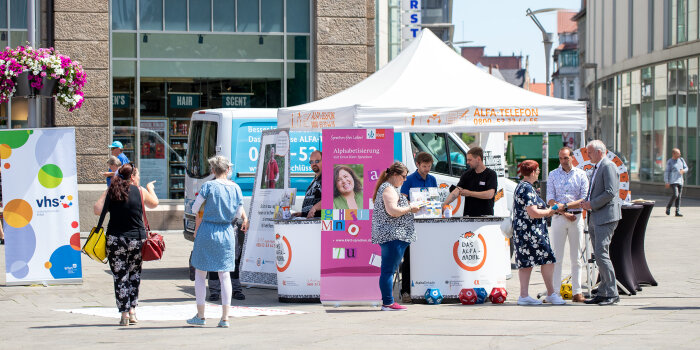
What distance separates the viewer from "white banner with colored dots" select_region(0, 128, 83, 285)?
1311cm

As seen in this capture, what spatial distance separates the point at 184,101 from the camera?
21.3 meters

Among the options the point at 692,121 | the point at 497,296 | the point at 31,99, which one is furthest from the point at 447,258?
the point at 692,121

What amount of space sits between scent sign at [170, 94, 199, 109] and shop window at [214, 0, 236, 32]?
4.95 ft

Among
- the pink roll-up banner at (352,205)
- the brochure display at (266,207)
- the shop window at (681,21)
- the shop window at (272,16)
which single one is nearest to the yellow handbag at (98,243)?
the pink roll-up banner at (352,205)

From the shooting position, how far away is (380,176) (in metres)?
11.2

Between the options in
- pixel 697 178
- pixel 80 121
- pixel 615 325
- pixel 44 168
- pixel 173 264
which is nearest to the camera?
pixel 615 325

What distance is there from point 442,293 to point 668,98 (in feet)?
109

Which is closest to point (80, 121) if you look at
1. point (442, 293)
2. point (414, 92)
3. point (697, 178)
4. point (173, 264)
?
point (173, 264)

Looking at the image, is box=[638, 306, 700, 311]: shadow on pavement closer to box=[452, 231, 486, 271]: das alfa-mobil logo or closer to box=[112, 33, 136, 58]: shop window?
box=[452, 231, 486, 271]: das alfa-mobil logo

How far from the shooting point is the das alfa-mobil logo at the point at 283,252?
11.8 meters

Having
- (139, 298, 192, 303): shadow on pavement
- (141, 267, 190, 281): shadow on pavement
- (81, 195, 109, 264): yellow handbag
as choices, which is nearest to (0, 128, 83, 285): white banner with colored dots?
(141, 267, 190, 281): shadow on pavement

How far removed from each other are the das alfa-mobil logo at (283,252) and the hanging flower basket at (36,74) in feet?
19.5

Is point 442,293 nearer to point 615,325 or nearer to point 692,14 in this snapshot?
Answer: point 615,325

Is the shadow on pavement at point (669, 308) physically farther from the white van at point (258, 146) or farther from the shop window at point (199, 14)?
the shop window at point (199, 14)
